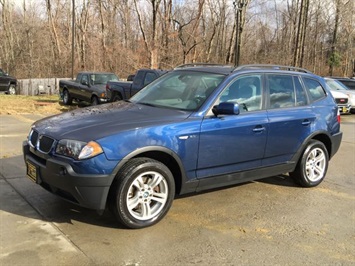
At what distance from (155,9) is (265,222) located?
23.6 m

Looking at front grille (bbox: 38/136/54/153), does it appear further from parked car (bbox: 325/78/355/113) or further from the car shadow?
parked car (bbox: 325/78/355/113)

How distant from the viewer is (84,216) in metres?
4.40

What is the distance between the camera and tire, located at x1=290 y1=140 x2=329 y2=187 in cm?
571

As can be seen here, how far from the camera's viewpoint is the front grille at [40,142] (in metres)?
4.06

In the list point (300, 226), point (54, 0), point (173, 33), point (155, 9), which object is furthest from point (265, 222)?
point (54, 0)

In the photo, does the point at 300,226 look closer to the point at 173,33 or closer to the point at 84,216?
the point at 84,216

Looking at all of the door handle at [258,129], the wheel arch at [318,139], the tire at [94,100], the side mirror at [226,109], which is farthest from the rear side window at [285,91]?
the tire at [94,100]

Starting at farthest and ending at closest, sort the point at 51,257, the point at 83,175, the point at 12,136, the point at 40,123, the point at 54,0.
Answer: the point at 54,0, the point at 12,136, the point at 40,123, the point at 83,175, the point at 51,257

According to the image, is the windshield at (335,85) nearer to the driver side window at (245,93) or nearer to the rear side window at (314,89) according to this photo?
the rear side window at (314,89)

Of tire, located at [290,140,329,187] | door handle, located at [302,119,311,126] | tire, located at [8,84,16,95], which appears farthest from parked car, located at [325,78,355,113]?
tire, located at [8,84,16,95]

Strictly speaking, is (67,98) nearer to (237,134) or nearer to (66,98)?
(66,98)

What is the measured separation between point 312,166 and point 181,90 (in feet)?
7.65

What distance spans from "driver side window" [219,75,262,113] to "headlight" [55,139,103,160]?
5.45 ft

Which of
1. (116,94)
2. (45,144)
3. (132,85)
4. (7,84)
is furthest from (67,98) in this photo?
(45,144)
